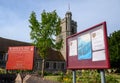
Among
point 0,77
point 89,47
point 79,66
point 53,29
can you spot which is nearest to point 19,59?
point 0,77

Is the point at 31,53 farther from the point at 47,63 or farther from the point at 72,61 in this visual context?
the point at 47,63

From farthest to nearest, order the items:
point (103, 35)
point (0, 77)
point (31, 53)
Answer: point (31, 53) → point (0, 77) → point (103, 35)

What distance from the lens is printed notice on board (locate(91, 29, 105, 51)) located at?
815 centimetres

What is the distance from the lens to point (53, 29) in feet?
134

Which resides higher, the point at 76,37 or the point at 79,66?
the point at 76,37

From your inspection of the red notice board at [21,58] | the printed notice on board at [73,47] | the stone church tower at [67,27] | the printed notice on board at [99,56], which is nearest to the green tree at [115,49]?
the stone church tower at [67,27]

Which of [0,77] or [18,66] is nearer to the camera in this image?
[0,77]

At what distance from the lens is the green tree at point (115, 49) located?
48.8 m

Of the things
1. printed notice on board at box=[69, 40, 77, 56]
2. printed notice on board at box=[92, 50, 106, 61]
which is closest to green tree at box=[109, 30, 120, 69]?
printed notice on board at box=[69, 40, 77, 56]

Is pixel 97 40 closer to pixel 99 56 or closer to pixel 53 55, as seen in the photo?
pixel 99 56

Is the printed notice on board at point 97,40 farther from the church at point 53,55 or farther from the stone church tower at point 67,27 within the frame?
the stone church tower at point 67,27

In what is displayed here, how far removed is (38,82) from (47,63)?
45.6 m

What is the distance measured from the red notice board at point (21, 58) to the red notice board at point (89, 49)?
511cm

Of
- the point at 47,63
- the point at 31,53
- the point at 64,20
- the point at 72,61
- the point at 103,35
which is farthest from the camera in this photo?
the point at 64,20
